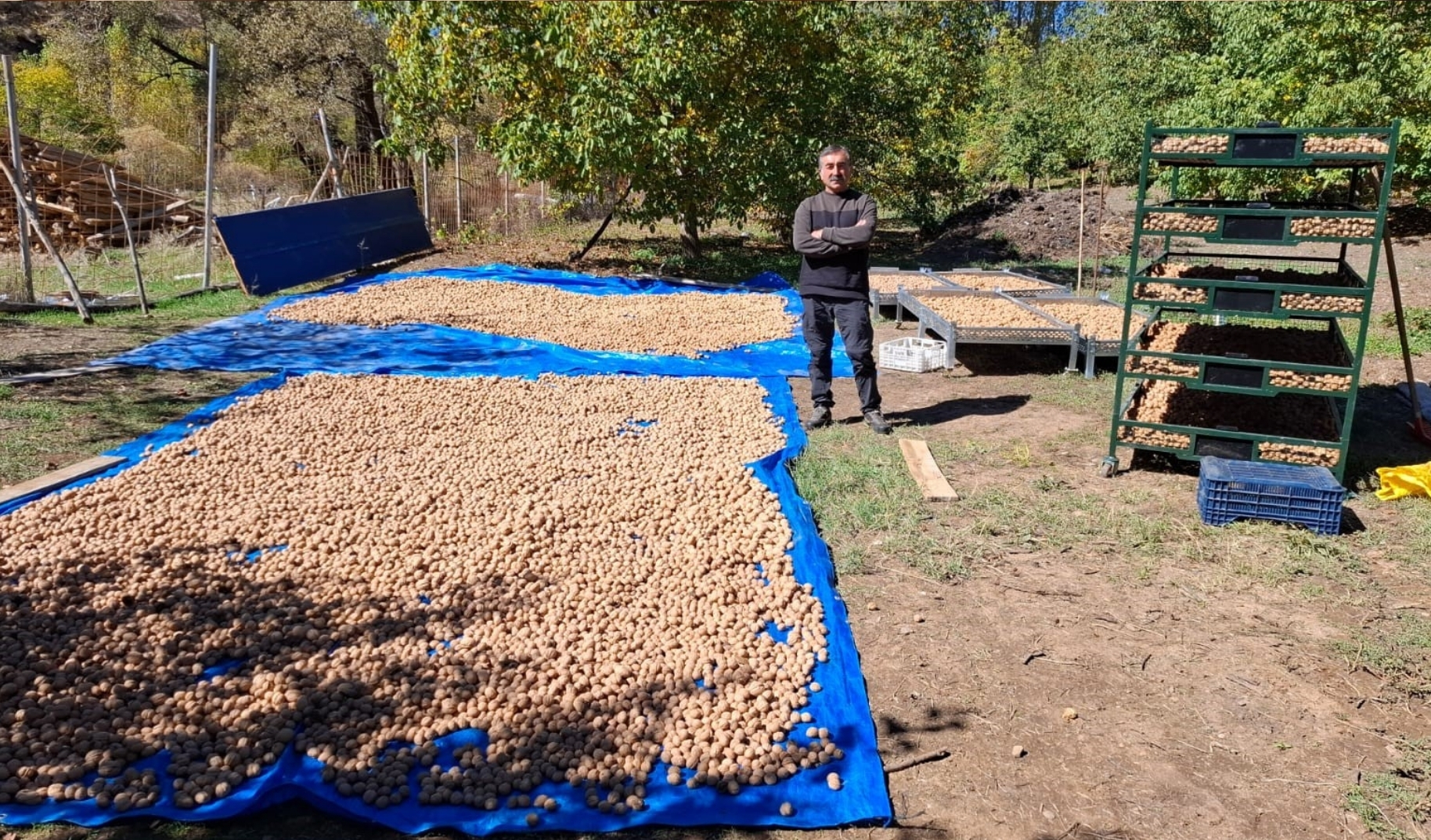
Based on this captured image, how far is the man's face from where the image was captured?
18.0ft

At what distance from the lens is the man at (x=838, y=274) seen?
5504 millimetres

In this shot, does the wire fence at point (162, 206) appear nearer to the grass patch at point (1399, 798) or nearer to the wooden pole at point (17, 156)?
the wooden pole at point (17, 156)

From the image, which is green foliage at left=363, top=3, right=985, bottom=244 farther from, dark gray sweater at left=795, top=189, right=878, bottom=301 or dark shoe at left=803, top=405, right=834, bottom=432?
dark shoe at left=803, top=405, right=834, bottom=432

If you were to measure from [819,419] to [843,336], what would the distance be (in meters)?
0.58

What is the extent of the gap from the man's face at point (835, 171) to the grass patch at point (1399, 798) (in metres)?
3.89

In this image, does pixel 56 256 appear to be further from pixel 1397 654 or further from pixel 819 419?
pixel 1397 654

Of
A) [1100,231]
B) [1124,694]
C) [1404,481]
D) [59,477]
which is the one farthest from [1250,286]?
[1100,231]

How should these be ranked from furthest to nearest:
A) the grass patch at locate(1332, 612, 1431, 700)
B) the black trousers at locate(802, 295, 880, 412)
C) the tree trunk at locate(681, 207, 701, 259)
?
the tree trunk at locate(681, 207, 701, 259), the black trousers at locate(802, 295, 880, 412), the grass patch at locate(1332, 612, 1431, 700)

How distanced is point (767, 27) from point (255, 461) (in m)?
Result: 7.93

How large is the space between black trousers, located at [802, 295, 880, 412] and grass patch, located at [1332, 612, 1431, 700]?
2.90m

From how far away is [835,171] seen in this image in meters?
5.50

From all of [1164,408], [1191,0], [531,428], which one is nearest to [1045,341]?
[1164,408]

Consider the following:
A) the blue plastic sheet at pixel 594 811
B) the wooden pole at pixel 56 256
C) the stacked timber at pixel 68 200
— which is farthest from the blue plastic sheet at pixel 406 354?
the stacked timber at pixel 68 200

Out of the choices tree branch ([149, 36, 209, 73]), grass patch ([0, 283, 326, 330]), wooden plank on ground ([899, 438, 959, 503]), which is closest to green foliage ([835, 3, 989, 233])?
grass patch ([0, 283, 326, 330])
